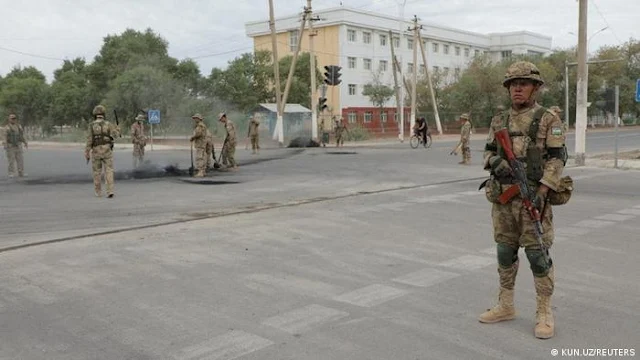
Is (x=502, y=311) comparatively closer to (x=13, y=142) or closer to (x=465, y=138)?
(x=465, y=138)

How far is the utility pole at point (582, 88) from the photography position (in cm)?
1830

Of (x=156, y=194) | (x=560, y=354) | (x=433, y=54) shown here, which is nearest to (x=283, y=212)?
(x=156, y=194)

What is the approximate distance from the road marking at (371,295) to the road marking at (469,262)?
3.53 feet

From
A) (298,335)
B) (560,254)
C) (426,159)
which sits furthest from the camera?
(426,159)

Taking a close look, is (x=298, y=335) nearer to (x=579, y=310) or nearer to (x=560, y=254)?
(x=579, y=310)

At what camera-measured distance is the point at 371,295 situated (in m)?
5.02

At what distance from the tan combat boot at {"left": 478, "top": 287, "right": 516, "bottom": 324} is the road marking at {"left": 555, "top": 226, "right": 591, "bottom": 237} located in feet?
11.8

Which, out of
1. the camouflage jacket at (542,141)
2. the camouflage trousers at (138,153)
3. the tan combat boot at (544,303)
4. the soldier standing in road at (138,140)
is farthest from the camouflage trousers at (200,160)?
the tan combat boot at (544,303)

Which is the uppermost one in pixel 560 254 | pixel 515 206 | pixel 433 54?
pixel 433 54

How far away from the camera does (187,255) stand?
6.55m

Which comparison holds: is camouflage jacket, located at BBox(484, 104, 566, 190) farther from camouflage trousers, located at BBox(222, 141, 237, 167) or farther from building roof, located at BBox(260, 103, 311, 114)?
building roof, located at BBox(260, 103, 311, 114)

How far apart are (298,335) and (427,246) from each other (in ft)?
10.3

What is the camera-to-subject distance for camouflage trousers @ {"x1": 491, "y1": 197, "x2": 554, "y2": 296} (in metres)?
4.11

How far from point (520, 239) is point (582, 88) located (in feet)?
52.4
